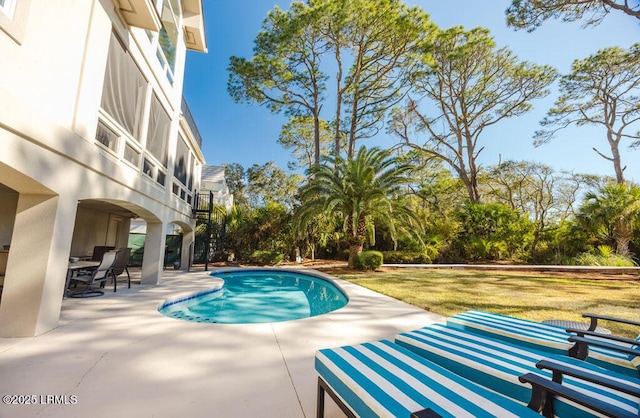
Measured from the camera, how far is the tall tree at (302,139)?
22.5m

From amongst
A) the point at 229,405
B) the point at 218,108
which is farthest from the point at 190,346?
the point at 218,108

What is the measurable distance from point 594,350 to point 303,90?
1990 centimetres

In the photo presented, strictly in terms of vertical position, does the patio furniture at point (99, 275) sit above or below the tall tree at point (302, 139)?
below

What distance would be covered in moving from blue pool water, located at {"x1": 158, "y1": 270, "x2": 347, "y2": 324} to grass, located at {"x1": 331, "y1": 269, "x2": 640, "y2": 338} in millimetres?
1739

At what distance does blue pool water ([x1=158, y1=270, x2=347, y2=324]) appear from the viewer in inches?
248

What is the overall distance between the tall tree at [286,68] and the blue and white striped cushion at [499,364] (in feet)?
52.6

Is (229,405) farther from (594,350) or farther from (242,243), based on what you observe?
(242,243)

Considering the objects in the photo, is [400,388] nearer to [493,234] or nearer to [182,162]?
[182,162]

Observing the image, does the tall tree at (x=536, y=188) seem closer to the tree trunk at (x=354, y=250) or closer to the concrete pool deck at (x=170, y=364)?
the tree trunk at (x=354, y=250)

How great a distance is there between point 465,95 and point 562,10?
885 centimetres

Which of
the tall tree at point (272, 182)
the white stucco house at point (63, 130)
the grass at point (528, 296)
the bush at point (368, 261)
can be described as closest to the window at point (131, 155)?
the white stucco house at point (63, 130)

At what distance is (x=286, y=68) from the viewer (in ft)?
58.4

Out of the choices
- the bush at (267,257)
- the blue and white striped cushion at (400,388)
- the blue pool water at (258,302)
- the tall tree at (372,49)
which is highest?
the tall tree at (372,49)

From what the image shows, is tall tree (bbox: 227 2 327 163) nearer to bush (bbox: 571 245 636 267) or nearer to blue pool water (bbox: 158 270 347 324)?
blue pool water (bbox: 158 270 347 324)
